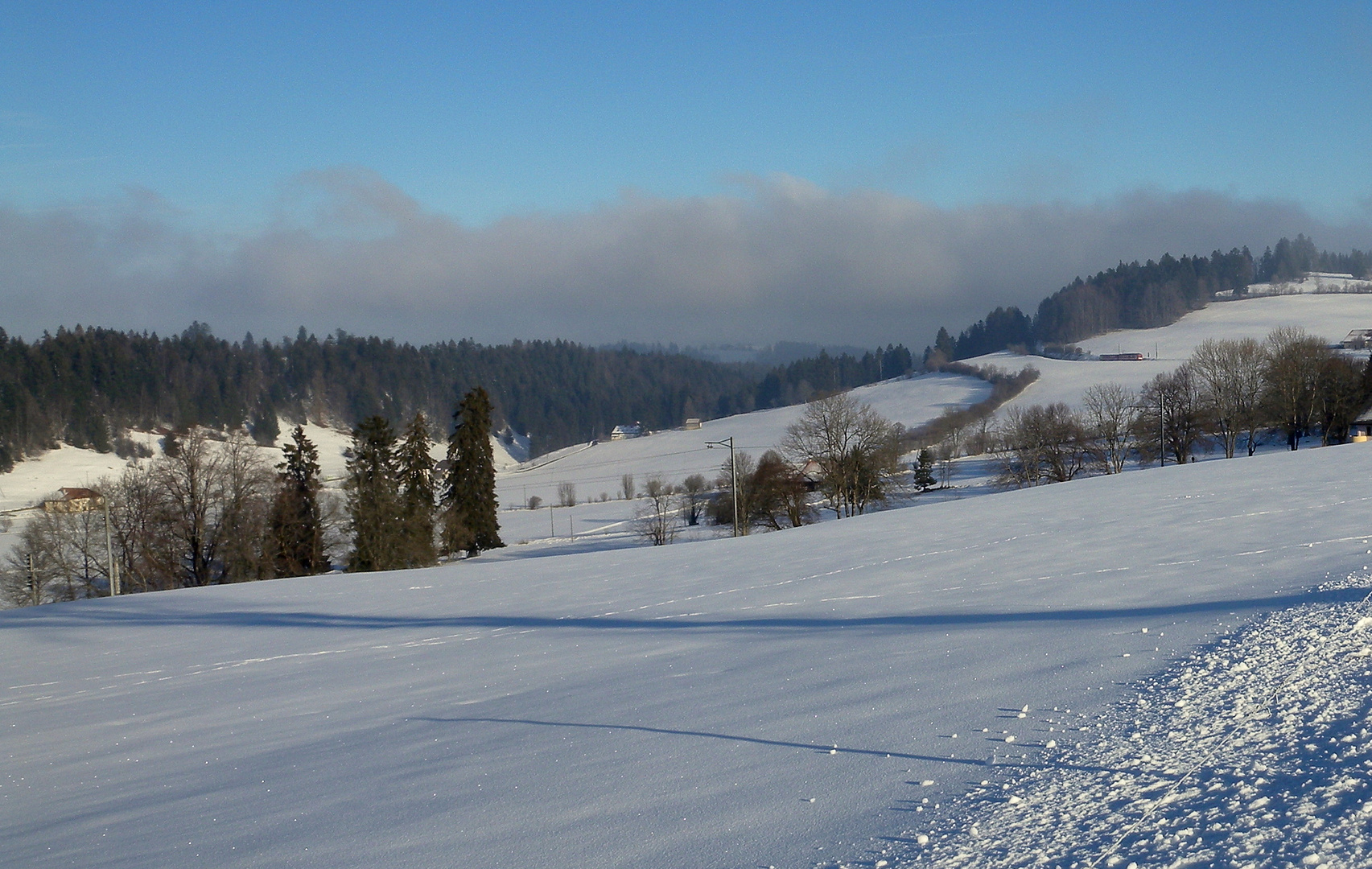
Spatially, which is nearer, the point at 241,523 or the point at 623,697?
the point at 623,697

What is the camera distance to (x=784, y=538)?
92.4 ft

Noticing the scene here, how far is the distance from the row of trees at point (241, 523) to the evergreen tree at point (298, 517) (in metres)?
0.06

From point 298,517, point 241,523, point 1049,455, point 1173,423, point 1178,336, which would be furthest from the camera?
point 1178,336

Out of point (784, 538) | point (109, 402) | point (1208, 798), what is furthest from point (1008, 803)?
point (109, 402)

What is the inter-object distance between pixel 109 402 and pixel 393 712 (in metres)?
142

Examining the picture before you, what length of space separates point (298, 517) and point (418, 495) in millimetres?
6068

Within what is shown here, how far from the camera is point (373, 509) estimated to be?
155ft

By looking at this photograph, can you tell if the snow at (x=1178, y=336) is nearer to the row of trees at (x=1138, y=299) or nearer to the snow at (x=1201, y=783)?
the row of trees at (x=1138, y=299)

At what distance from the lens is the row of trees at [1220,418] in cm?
6381

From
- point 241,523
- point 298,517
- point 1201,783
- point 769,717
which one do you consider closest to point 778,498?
point 298,517

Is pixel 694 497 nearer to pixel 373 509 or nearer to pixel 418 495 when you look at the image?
pixel 418 495

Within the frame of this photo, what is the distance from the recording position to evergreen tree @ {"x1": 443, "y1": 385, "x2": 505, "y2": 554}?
177 ft

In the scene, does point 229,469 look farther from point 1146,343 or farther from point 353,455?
point 1146,343

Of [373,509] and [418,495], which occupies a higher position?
[418,495]
